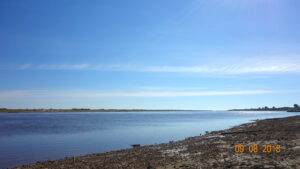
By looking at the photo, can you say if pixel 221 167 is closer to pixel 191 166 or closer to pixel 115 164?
pixel 191 166

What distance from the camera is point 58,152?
81.7 ft

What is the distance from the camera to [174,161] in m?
15.7

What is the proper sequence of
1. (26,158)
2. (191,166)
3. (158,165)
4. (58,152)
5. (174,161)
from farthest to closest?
(58,152)
(26,158)
(174,161)
(158,165)
(191,166)

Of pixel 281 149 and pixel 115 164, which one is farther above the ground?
pixel 281 149

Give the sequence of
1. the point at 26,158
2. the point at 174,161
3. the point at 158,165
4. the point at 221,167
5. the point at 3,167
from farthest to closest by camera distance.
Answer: the point at 26,158, the point at 3,167, the point at 174,161, the point at 158,165, the point at 221,167

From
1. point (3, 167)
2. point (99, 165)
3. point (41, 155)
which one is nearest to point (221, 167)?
point (99, 165)

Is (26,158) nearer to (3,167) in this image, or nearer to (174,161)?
(3,167)

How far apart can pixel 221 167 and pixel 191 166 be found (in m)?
1.91

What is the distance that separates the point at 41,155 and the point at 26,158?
5.36ft

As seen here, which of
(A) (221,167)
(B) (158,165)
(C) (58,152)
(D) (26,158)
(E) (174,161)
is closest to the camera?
(A) (221,167)

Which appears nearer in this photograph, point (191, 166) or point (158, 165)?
point (191, 166)

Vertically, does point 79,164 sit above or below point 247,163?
below

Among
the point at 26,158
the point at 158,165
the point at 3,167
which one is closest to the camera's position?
the point at 158,165

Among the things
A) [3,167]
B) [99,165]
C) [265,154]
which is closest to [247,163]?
[265,154]
